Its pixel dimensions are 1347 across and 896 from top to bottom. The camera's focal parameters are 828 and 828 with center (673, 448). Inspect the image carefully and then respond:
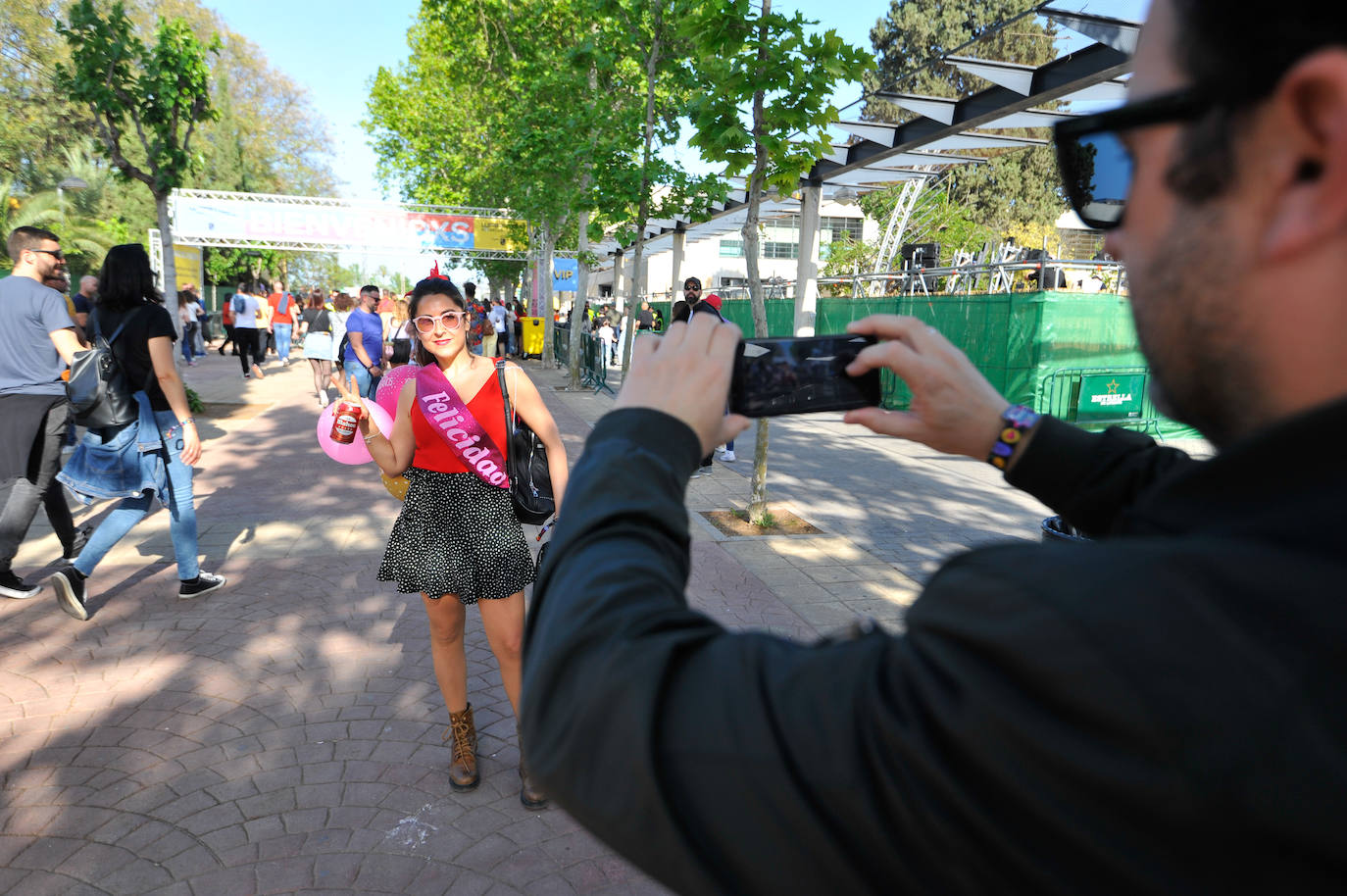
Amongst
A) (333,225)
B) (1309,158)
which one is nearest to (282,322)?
(333,225)

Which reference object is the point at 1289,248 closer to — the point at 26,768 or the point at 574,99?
the point at 26,768

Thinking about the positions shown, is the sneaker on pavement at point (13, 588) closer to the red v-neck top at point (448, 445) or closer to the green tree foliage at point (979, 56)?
the red v-neck top at point (448, 445)

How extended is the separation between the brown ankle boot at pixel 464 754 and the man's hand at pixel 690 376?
9.51 ft

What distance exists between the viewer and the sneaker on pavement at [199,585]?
5.26 metres

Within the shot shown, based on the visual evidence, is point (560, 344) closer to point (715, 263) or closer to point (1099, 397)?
point (1099, 397)

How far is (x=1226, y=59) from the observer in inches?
24.1

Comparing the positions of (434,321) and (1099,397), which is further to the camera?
(1099,397)

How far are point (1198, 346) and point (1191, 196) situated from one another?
4.6 inches

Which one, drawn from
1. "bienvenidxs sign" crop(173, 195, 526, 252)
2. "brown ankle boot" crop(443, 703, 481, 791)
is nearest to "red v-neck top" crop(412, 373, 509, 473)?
"brown ankle boot" crop(443, 703, 481, 791)

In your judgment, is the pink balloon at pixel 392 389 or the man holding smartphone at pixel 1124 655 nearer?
the man holding smartphone at pixel 1124 655

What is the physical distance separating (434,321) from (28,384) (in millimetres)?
3449

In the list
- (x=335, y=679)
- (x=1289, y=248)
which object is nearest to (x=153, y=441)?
(x=335, y=679)

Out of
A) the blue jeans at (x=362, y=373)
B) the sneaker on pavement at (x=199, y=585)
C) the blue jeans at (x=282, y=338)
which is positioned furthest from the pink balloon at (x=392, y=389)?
the blue jeans at (x=282, y=338)

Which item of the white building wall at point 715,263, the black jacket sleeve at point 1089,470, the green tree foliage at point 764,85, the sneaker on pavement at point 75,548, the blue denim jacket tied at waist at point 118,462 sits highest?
the white building wall at point 715,263
